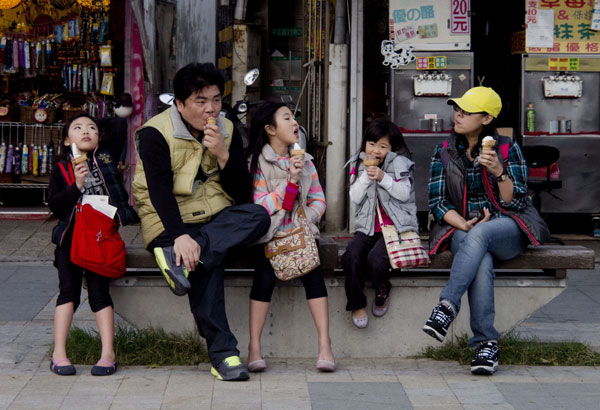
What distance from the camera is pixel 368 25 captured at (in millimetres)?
10945

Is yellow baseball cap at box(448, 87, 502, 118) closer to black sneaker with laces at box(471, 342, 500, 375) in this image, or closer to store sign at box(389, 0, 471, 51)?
black sneaker with laces at box(471, 342, 500, 375)

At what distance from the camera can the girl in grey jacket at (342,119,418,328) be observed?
5.69m

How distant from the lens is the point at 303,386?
5.26 meters

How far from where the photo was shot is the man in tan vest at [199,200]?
5.33 m

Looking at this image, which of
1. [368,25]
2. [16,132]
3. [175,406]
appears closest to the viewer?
[175,406]

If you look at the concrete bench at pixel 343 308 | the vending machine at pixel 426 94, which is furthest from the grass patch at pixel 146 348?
the vending machine at pixel 426 94

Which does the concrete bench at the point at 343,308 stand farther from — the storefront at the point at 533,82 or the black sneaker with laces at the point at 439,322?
the storefront at the point at 533,82

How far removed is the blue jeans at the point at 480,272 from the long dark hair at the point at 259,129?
128 cm

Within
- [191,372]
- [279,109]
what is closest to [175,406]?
[191,372]

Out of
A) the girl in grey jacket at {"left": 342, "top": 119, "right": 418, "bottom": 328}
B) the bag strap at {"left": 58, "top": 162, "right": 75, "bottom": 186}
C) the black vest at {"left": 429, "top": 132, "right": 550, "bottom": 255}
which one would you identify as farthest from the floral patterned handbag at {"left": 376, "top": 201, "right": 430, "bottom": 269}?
the bag strap at {"left": 58, "top": 162, "right": 75, "bottom": 186}

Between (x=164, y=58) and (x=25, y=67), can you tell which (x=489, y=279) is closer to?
(x=164, y=58)

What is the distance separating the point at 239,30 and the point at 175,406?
737cm

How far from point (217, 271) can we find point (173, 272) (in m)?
0.27

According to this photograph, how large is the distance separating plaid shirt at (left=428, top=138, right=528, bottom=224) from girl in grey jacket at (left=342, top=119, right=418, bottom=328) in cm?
15
